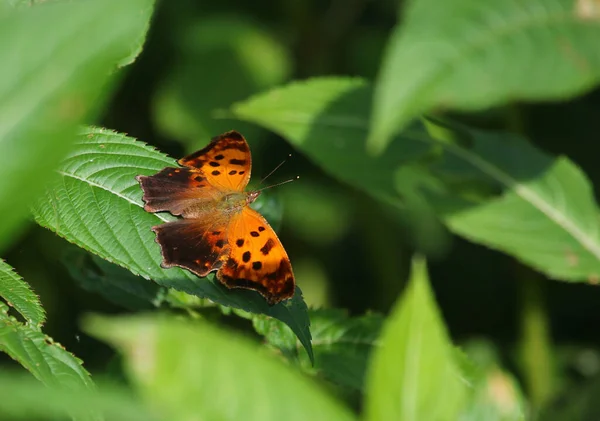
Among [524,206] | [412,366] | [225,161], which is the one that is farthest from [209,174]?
[412,366]

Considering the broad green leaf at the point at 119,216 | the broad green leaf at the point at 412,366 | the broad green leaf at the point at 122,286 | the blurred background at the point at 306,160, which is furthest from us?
the blurred background at the point at 306,160

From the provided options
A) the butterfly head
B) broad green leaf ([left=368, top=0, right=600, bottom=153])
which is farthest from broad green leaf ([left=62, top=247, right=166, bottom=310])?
broad green leaf ([left=368, top=0, right=600, bottom=153])

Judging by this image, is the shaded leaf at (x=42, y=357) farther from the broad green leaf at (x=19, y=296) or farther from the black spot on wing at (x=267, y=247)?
the black spot on wing at (x=267, y=247)

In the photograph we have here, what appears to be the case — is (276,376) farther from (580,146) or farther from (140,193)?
(580,146)

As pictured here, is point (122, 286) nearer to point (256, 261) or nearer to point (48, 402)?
point (256, 261)

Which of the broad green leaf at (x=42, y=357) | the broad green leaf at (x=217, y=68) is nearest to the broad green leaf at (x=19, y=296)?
the broad green leaf at (x=42, y=357)
